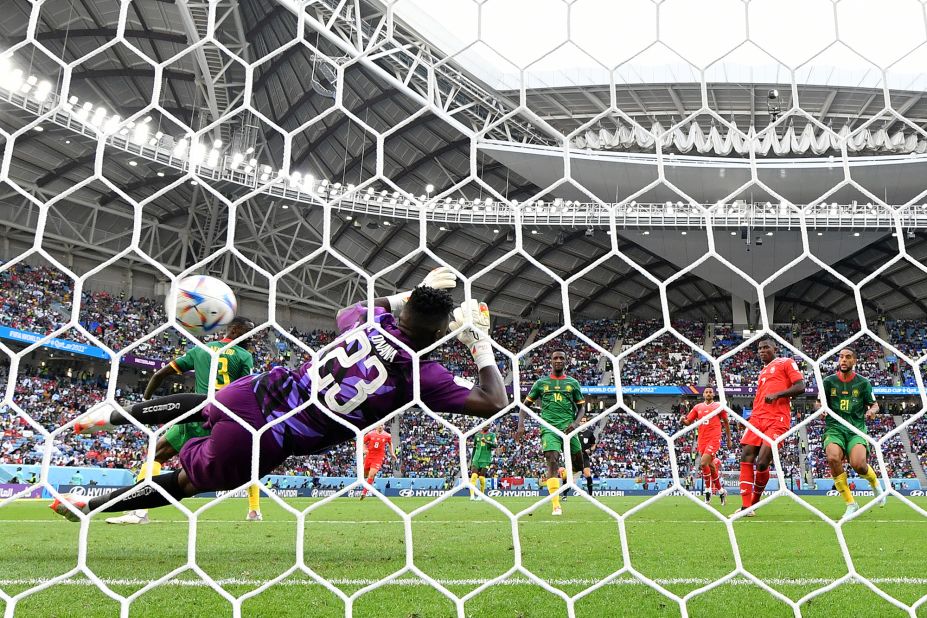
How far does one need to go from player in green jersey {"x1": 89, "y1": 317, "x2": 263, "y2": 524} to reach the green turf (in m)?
0.52

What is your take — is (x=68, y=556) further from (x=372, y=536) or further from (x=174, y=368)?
(x=372, y=536)

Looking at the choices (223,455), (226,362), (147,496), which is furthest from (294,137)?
(223,455)

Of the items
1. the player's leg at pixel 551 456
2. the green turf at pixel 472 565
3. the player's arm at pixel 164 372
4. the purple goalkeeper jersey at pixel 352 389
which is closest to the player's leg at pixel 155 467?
the green turf at pixel 472 565

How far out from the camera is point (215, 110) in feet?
72.8

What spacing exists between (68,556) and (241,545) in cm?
106

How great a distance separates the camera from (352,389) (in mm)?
3213

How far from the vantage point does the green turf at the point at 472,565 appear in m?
2.67

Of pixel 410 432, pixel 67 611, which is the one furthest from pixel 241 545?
pixel 410 432

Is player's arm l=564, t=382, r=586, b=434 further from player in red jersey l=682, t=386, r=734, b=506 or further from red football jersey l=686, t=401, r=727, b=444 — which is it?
red football jersey l=686, t=401, r=727, b=444

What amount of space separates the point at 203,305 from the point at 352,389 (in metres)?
1.41

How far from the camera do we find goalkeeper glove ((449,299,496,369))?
3.10m

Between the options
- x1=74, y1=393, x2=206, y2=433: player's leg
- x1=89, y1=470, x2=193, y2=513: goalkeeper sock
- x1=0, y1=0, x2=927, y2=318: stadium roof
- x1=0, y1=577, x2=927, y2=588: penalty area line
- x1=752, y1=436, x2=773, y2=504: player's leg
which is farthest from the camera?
x1=0, y1=0, x2=927, y2=318: stadium roof

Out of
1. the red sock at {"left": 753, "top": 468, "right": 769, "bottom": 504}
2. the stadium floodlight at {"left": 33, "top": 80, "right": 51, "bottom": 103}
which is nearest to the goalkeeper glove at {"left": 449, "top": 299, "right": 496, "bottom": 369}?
the red sock at {"left": 753, "top": 468, "right": 769, "bottom": 504}

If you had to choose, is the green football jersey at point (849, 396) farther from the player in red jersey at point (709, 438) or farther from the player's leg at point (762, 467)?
the player in red jersey at point (709, 438)
